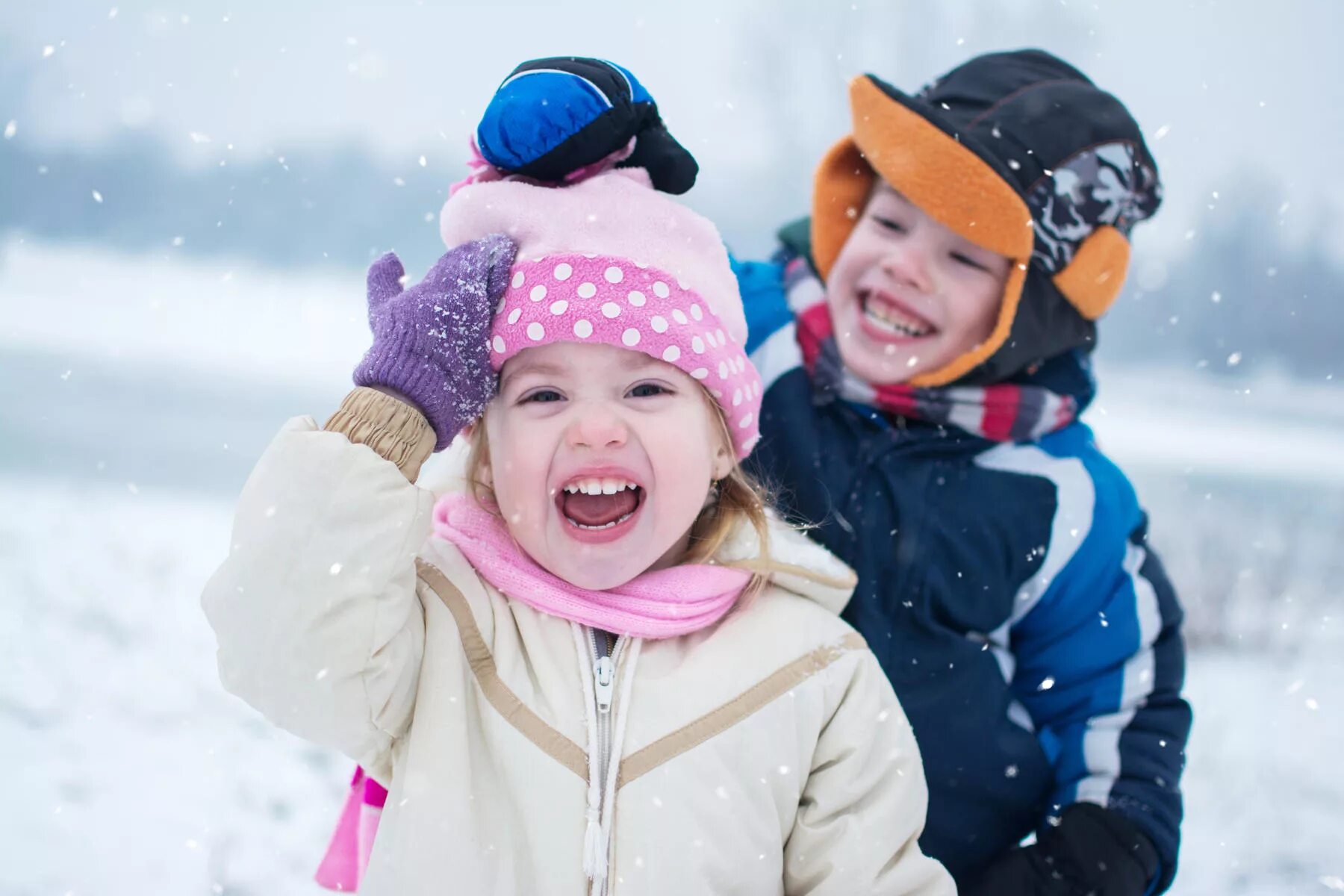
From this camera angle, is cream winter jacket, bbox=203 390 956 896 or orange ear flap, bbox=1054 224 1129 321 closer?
cream winter jacket, bbox=203 390 956 896

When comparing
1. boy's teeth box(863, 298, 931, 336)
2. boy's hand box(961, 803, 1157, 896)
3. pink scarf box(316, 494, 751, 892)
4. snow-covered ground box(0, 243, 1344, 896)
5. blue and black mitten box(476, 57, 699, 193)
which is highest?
blue and black mitten box(476, 57, 699, 193)

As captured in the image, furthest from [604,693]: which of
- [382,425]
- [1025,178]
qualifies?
[1025,178]

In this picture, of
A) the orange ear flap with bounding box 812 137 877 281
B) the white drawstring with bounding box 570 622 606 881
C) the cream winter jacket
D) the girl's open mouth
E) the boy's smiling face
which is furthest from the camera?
the orange ear flap with bounding box 812 137 877 281

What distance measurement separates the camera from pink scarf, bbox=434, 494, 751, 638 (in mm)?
1465

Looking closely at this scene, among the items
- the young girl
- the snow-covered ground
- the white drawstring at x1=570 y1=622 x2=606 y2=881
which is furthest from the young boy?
the snow-covered ground

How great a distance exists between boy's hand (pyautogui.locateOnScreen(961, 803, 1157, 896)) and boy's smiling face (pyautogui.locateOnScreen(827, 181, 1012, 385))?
1024mm

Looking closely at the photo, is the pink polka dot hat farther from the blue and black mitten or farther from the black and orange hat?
the black and orange hat

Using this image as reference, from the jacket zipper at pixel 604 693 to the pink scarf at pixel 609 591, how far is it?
3cm

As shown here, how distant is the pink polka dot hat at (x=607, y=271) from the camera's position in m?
1.39

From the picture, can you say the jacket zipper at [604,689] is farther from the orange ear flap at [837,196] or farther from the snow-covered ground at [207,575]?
the snow-covered ground at [207,575]

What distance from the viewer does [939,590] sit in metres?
2.03

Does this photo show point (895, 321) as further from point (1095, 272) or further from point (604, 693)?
point (604, 693)

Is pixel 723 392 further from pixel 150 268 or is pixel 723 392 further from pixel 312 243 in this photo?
pixel 150 268

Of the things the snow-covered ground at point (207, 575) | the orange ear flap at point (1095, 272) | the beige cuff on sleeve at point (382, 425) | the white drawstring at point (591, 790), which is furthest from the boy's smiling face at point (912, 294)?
the snow-covered ground at point (207, 575)
